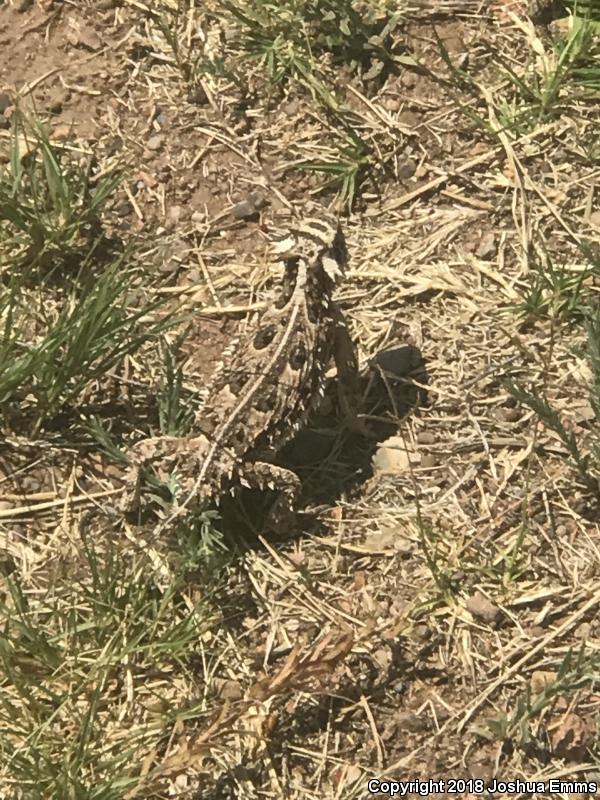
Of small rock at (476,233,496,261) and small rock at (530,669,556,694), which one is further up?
small rock at (476,233,496,261)

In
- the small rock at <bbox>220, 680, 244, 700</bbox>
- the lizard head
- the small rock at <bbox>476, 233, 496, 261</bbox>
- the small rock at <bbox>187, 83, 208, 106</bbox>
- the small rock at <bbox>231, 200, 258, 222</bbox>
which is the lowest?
the small rock at <bbox>220, 680, 244, 700</bbox>

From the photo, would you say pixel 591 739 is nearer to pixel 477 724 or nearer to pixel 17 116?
pixel 477 724

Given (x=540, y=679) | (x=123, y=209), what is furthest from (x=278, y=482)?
(x=123, y=209)

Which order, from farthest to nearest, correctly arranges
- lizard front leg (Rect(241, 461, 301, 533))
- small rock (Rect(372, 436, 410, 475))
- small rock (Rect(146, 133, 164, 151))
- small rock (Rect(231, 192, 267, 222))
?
small rock (Rect(146, 133, 164, 151)), small rock (Rect(231, 192, 267, 222)), small rock (Rect(372, 436, 410, 475)), lizard front leg (Rect(241, 461, 301, 533))

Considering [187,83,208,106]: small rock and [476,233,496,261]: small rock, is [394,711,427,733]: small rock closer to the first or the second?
[476,233,496,261]: small rock

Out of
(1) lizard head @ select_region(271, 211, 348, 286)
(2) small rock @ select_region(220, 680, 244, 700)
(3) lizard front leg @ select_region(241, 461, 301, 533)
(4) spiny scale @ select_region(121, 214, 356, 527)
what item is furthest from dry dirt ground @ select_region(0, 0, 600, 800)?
(1) lizard head @ select_region(271, 211, 348, 286)

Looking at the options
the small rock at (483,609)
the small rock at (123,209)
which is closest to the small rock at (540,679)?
the small rock at (483,609)
